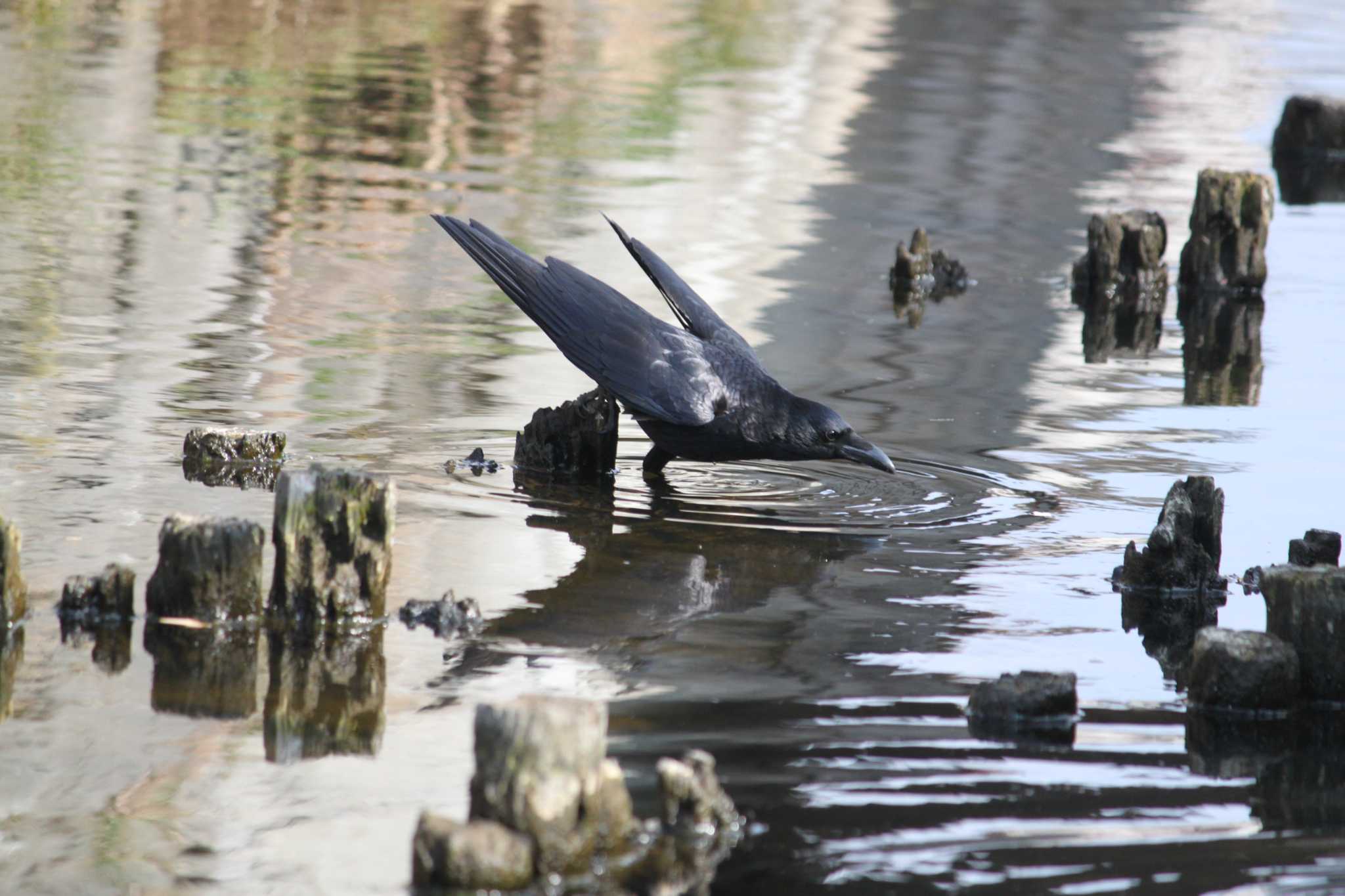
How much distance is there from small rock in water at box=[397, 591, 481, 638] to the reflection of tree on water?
145mm

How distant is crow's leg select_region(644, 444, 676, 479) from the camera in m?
8.32

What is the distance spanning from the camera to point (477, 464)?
27.0 ft

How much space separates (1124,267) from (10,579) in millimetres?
9878

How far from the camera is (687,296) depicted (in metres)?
8.72

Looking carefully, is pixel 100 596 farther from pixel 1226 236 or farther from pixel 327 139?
pixel 327 139

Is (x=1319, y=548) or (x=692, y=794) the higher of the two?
(x=1319, y=548)

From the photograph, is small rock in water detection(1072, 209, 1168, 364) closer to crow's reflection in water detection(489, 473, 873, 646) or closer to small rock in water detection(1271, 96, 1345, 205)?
crow's reflection in water detection(489, 473, 873, 646)

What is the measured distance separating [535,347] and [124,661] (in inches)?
213

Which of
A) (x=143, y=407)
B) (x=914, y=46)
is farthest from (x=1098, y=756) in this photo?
(x=914, y=46)

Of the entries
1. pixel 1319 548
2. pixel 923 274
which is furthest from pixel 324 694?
pixel 923 274

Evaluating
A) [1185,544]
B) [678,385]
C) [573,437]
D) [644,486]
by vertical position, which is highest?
[678,385]

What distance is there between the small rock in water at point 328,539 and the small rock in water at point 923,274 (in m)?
7.94

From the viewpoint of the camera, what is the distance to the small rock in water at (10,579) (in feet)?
18.4

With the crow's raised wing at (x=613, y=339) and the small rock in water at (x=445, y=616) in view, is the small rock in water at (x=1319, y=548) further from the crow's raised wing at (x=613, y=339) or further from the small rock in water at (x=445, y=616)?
the small rock in water at (x=445, y=616)
